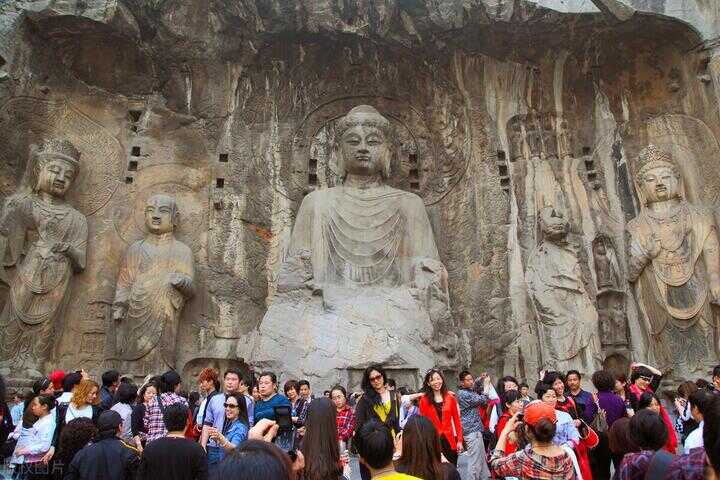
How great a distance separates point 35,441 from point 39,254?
557 centimetres

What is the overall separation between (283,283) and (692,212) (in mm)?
6142

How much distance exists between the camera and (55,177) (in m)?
10.0

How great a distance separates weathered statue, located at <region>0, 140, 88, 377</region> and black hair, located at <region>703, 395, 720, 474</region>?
917 centimetres

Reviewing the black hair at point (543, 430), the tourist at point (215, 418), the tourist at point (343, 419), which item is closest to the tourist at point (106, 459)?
the tourist at point (215, 418)

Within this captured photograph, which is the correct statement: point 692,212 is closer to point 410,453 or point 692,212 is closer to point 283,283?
point 283,283

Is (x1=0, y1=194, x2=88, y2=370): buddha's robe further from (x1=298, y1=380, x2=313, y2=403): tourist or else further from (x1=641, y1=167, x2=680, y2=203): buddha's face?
(x1=641, y1=167, x2=680, y2=203): buddha's face

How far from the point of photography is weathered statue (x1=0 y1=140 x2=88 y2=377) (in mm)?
9328

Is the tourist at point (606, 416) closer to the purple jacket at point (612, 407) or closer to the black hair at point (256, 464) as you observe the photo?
the purple jacket at point (612, 407)

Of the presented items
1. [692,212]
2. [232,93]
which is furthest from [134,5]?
[692,212]

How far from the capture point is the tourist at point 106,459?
3461 mm

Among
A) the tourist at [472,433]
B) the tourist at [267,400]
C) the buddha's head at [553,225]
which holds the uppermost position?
the buddha's head at [553,225]

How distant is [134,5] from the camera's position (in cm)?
1020

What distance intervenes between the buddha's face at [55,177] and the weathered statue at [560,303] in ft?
23.9

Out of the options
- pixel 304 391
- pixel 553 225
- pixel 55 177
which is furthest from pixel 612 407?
pixel 55 177
